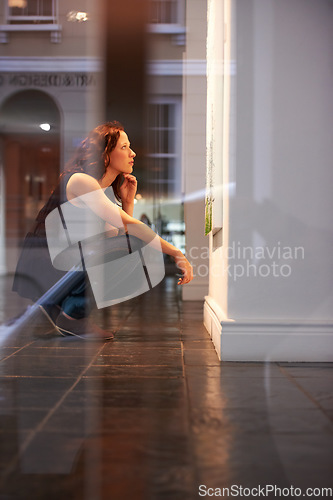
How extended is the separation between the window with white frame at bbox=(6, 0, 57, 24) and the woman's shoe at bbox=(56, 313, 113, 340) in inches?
248

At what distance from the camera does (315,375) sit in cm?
194

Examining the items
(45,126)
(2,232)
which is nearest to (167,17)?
(45,126)

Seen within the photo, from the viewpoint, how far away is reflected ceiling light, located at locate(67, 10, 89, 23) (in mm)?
7352

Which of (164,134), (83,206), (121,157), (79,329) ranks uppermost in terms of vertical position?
(164,134)

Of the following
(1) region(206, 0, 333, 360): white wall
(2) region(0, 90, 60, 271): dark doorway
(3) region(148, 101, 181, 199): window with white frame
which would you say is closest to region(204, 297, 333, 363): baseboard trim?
(1) region(206, 0, 333, 360): white wall

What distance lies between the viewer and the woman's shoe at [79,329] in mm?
2773

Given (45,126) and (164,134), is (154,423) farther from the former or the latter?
(45,126)

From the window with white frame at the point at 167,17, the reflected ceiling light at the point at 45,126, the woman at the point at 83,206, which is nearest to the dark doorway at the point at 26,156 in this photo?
the reflected ceiling light at the point at 45,126

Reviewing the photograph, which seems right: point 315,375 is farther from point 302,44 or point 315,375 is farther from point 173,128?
point 173,128

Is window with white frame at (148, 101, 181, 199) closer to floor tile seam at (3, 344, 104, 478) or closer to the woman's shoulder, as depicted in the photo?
the woman's shoulder

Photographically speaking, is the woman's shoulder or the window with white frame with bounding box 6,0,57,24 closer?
the woman's shoulder

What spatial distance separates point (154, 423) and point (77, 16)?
7.29 m

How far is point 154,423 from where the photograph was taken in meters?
1.37


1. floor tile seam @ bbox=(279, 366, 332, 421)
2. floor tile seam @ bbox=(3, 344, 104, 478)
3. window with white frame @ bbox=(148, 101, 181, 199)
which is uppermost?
window with white frame @ bbox=(148, 101, 181, 199)
